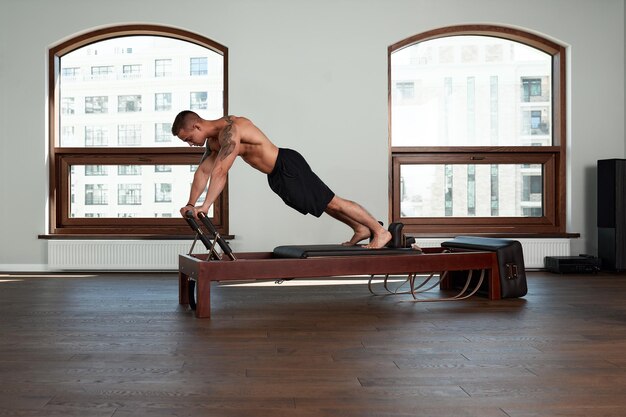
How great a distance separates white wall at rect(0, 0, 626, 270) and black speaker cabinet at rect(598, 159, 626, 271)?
2057 millimetres

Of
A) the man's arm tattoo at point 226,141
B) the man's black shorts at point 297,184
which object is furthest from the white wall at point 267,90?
the man's arm tattoo at point 226,141

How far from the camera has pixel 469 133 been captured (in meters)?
6.68

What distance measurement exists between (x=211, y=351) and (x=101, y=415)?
2.90 feet

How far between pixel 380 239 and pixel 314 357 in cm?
199

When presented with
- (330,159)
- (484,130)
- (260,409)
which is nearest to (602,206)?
(484,130)

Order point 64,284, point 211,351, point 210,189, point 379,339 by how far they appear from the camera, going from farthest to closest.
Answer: point 64,284
point 210,189
point 379,339
point 211,351

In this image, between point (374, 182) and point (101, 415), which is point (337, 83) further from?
point (101, 415)

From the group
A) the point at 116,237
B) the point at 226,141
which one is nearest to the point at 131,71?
the point at 116,237

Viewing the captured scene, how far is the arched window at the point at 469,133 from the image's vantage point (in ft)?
21.9

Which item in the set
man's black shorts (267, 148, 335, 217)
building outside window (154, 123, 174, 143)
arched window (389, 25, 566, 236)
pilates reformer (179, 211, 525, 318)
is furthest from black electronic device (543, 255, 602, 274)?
building outside window (154, 123, 174, 143)

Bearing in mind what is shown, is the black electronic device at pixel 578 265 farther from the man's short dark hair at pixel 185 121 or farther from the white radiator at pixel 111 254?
the man's short dark hair at pixel 185 121

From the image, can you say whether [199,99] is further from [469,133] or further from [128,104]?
[469,133]

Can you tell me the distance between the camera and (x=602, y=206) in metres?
6.31

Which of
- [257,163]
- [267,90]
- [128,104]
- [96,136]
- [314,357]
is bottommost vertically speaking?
[314,357]
